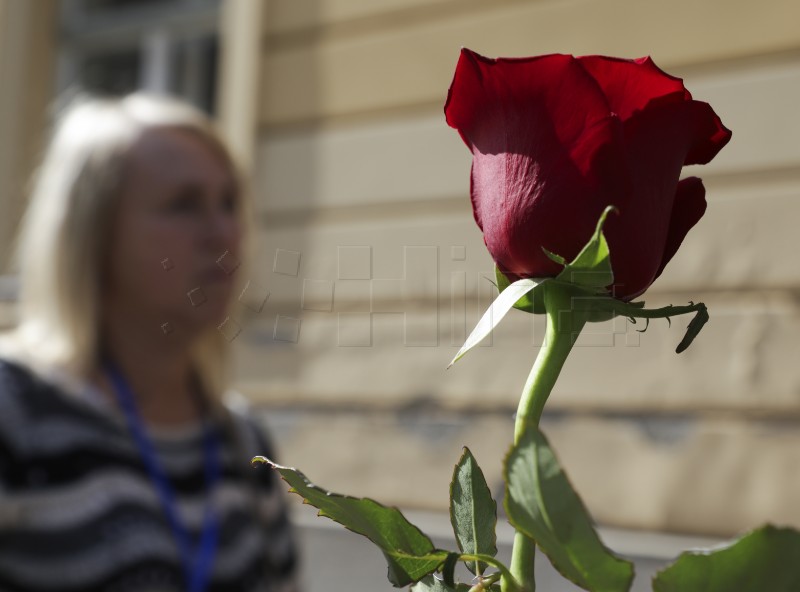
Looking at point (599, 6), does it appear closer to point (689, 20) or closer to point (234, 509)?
point (689, 20)

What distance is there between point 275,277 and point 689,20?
930 millimetres

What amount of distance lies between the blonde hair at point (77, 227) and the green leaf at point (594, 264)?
52.4 inches

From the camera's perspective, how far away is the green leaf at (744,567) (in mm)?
143

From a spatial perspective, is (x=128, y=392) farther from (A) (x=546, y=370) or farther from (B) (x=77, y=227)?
(A) (x=546, y=370)

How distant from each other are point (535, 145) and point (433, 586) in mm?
93

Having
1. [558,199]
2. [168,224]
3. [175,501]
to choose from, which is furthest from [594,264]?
[175,501]

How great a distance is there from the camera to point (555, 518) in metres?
0.15

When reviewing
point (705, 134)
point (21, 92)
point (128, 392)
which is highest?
point (21, 92)

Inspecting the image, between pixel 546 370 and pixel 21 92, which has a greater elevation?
pixel 21 92

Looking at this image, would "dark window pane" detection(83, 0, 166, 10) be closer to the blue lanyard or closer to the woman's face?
the woman's face

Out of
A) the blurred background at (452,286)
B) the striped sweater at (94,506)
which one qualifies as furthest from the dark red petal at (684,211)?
the striped sweater at (94,506)

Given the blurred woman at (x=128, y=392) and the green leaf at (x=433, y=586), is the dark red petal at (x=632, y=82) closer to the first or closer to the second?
the green leaf at (x=433, y=586)

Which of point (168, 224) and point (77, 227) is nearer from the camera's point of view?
point (168, 224)

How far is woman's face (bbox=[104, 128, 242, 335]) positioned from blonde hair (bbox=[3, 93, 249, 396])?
0.02m
